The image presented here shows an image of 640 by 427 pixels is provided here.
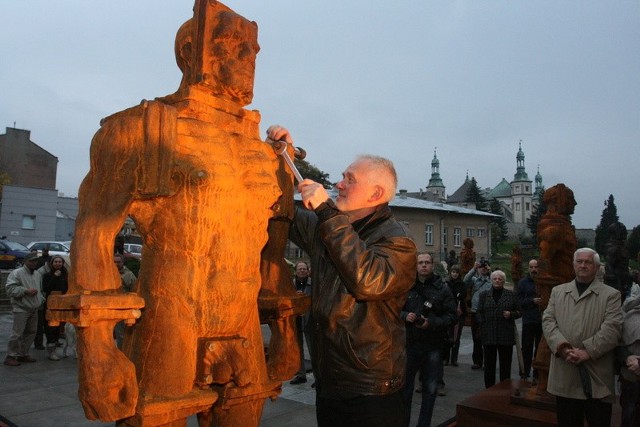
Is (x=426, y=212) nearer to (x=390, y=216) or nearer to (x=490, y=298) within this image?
(x=490, y=298)

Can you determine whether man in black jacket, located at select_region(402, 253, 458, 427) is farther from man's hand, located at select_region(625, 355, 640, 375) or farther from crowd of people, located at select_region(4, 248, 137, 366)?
Answer: crowd of people, located at select_region(4, 248, 137, 366)

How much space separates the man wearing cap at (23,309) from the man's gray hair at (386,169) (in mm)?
6716

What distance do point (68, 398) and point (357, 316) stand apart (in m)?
4.98

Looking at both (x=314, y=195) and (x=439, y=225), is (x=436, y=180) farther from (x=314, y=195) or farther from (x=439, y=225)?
(x=314, y=195)

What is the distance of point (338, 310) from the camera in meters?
2.24

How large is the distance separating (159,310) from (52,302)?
1.22 feet

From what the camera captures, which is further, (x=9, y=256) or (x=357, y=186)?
(x=9, y=256)

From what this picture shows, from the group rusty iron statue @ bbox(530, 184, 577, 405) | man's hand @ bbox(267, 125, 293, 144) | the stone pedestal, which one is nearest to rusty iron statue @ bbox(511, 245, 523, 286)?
rusty iron statue @ bbox(530, 184, 577, 405)

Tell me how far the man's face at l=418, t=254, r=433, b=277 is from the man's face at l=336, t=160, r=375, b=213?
297 centimetres

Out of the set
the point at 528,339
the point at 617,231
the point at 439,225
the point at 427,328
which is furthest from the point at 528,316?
the point at 439,225

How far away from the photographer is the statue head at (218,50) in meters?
2.10

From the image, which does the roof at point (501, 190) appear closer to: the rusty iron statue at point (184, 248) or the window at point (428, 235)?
the window at point (428, 235)

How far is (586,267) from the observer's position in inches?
150

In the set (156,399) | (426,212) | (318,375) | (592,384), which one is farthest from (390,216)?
(426,212)
